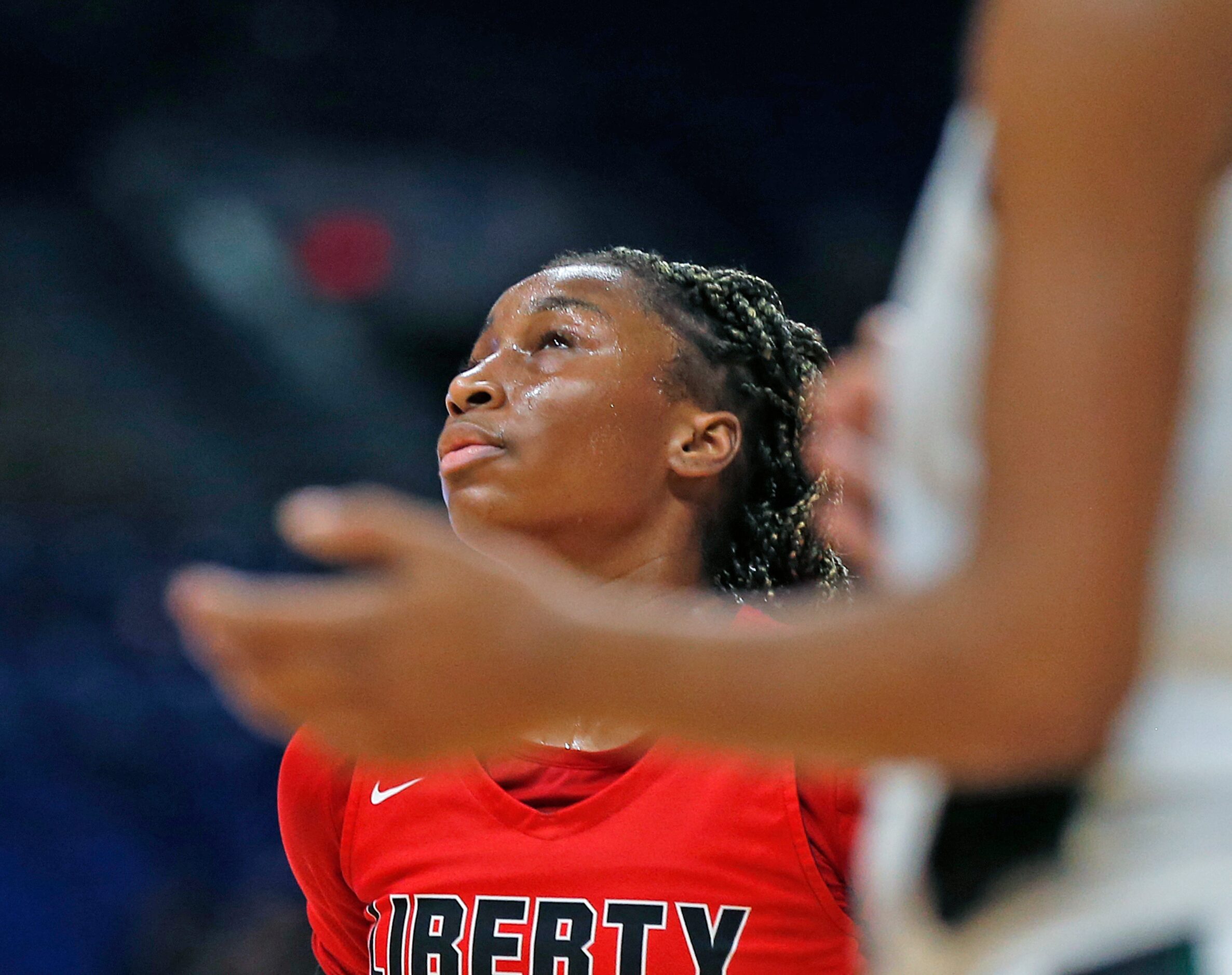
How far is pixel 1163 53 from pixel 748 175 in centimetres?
542

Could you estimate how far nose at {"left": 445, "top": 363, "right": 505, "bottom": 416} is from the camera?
6.25ft

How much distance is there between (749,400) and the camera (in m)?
2.16

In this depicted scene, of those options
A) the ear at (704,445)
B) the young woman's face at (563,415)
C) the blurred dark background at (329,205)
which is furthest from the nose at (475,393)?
the blurred dark background at (329,205)

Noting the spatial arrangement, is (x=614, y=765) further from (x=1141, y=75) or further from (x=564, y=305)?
(x=1141, y=75)

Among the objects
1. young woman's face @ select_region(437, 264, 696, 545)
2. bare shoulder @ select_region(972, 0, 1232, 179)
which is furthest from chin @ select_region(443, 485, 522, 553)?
bare shoulder @ select_region(972, 0, 1232, 179)

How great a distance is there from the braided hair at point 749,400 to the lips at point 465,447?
1.03ft

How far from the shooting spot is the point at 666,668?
0.77 meters

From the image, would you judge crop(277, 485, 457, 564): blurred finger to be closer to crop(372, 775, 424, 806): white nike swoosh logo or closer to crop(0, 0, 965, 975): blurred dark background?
crop(372, 775, 424, 806): white nike swoosh logo

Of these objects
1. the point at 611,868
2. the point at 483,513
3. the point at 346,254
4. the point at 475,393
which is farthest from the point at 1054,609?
the point at 346,254

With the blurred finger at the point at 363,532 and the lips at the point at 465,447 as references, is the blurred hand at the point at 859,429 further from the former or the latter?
the lips at the point at 465,447

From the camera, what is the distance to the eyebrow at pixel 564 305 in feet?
6.62

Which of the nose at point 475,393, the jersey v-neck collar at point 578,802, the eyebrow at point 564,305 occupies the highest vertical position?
the eyebrow at point 564,305

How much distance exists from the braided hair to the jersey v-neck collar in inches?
14.1

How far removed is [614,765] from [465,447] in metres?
0.42
